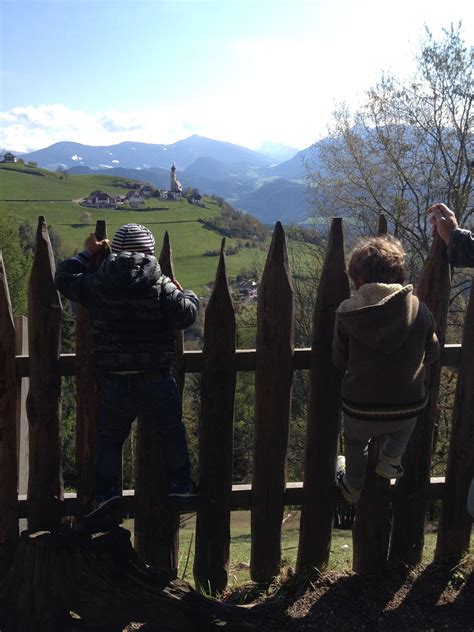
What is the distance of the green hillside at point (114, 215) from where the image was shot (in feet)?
270

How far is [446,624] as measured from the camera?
3.01m

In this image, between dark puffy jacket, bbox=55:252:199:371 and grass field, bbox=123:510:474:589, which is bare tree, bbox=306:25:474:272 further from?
dark puffy jacket, bbox=55:252:199:371

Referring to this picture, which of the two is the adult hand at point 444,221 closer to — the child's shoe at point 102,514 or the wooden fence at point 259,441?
the wooden fence at point 259,441

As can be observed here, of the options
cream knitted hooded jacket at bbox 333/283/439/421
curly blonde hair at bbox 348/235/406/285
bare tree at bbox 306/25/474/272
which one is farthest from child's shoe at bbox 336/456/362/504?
bare tree at bbox 306/25/474/272

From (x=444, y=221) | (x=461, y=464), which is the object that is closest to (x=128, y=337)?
(x=444, y=221)

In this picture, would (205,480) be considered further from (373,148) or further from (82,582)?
(373,148)

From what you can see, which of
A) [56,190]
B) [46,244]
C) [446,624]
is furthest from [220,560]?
[56,190]

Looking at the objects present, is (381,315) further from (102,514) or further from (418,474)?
(102,514)

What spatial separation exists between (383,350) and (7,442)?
86.1 inches

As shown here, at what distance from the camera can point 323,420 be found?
3408 millimetres

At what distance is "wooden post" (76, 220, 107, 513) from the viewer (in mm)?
3217

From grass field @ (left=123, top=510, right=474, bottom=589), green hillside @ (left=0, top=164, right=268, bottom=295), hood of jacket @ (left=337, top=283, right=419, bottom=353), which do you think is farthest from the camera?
green hillside @ (left=0, top=164, right=268, bottom=295)

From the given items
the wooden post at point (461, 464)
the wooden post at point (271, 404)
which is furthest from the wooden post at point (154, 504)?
the wooden post at point (461, 464)

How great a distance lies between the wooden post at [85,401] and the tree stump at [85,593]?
1.80 ft
